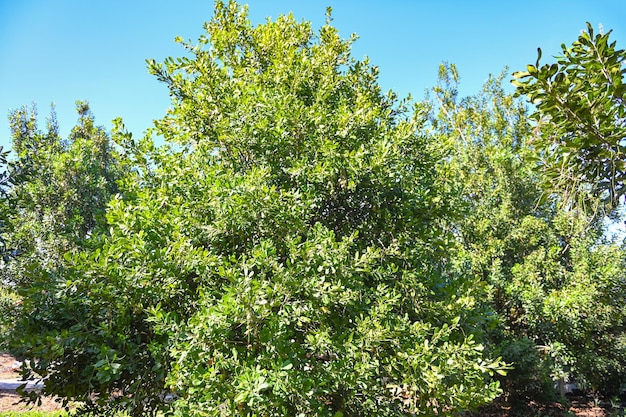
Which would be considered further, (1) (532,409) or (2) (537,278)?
(1) (532,409)

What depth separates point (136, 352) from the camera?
15.5ft

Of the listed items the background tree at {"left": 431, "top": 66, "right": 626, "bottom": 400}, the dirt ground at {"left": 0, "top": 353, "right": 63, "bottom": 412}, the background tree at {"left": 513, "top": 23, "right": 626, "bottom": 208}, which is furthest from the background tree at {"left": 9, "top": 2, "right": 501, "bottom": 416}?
the background tree at {"left": 431, "top": 66, "right": 626, "bottom": 400}

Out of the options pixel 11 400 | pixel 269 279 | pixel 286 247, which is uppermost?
pixel 286 247

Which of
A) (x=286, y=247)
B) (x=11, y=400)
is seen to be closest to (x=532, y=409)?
(x=286, y=247)

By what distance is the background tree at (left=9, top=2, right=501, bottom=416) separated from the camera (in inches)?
160

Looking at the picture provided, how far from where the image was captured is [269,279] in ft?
15.2

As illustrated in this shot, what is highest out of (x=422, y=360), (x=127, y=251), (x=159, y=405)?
(x=127, y=251)

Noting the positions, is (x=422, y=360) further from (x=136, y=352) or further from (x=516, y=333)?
(x=516, y=333)

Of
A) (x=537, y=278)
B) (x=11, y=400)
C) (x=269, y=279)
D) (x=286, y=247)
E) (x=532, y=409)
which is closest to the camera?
(x=269, y=279)

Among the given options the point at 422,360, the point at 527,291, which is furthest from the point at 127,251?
the point at 527,291

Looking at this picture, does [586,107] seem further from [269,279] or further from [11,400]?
[11,400]

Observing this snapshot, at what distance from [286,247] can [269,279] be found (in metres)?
0.50

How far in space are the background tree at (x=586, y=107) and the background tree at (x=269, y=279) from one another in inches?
70.4

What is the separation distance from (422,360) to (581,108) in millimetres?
3007
